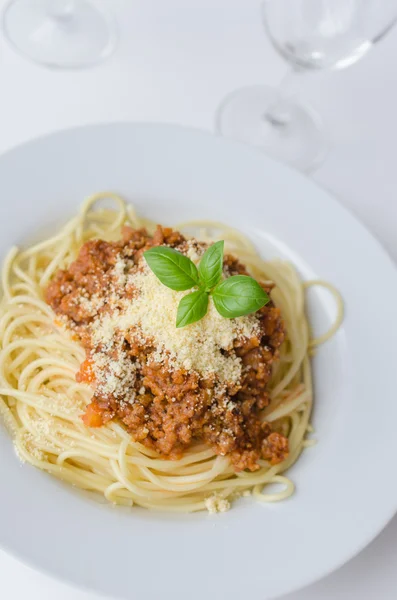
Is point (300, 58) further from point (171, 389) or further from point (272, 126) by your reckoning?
Answer: point (171, 389)

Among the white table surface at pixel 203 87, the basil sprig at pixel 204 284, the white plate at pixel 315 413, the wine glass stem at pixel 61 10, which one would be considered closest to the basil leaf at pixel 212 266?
the basil sprig at pixel 204 284

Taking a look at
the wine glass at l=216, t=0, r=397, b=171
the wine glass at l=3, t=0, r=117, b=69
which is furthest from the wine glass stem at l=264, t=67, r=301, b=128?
the wine glass at l=3, t=0, r=117, b=69

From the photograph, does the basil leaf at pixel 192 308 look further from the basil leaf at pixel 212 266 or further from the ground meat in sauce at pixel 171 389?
the ground meat in sauce at pixel 171 389

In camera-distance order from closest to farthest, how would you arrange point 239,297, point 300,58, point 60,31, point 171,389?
point 239,297, point 171,389, point 300,58, point 60,31

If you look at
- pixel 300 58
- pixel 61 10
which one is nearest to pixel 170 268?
pixel 300 58

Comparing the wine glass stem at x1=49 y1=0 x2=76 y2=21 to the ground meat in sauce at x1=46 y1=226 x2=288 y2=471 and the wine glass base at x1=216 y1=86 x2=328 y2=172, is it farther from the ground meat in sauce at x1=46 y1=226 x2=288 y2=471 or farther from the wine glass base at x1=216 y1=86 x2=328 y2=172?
the ground meat in sauce at x1=46 y1=226 x2=288 y2=471

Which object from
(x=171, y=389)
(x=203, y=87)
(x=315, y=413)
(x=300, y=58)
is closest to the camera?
(x=171, y=389)

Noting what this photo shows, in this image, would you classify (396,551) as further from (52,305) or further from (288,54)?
(288,54)
